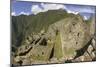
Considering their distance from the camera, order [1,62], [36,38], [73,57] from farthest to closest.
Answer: [73,57] → [36,38] → [1,62]

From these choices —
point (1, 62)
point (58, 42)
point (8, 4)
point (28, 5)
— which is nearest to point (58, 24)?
Result: point (58, 42)

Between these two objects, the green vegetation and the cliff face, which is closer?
the cliff face

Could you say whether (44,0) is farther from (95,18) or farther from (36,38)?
(95,18)

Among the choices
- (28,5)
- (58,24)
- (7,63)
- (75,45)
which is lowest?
(7,63)

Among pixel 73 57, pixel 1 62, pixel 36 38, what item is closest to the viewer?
pixel 1 62

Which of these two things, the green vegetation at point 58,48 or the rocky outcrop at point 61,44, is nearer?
the rocky outcrop at point 61,44

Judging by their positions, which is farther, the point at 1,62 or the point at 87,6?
the point at 87,6

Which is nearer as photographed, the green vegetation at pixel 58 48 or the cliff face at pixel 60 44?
the cliff face at pixel 60 44
